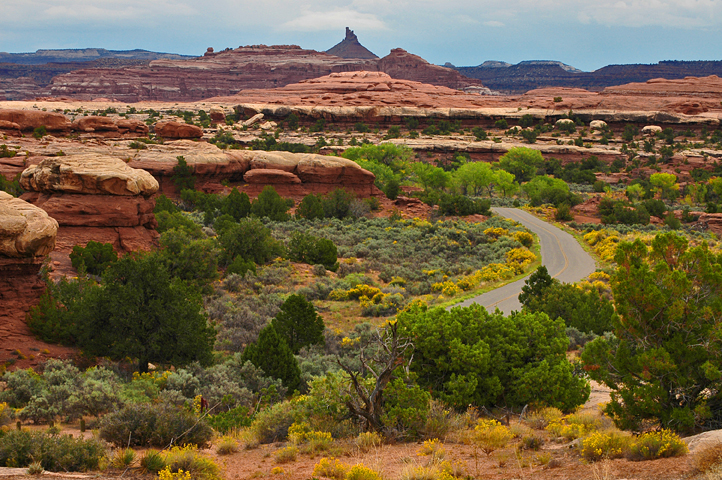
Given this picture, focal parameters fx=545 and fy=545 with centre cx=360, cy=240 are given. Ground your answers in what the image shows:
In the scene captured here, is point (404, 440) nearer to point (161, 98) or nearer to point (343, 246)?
point (343, 246)

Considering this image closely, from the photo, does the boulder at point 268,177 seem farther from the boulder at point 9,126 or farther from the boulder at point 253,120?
the boulder at point 253,120

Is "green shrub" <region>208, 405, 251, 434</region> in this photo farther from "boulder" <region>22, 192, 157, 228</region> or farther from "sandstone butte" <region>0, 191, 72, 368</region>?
"boulder" <region>22, 192, 157, 228</region>

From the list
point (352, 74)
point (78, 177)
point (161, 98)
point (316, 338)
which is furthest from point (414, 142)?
point (161, 98)

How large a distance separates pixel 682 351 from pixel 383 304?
15951mm

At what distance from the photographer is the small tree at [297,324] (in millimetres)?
17859

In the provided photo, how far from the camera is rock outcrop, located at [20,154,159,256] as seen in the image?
88.0ft

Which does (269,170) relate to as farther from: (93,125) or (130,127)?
(93,125)

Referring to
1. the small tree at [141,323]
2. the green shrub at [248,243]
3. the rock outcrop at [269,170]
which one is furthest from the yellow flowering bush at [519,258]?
the small tree at [141,323]

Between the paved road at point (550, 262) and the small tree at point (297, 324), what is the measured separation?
21.1 feet

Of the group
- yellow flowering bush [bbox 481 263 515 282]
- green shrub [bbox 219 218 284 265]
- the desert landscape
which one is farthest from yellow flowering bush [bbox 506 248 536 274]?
green shrub [bbox 219 218 284 265]

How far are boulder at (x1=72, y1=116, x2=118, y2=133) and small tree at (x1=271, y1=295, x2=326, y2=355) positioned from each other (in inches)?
1622

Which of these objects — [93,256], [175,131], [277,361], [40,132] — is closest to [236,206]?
[93,256]

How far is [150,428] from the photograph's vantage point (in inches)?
368

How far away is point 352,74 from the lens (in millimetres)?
147000
